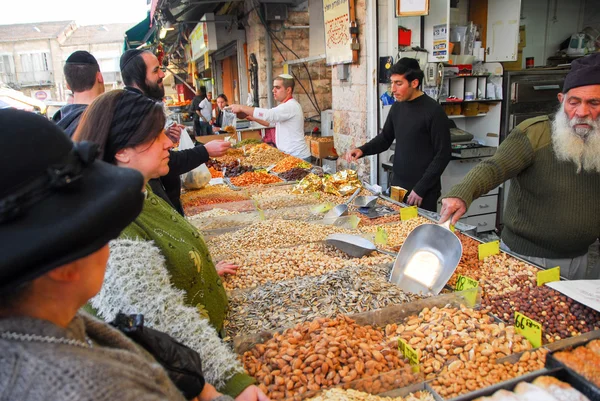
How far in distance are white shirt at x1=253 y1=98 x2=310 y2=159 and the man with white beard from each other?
357cm

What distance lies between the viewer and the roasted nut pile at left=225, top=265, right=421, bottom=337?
1.78 metres

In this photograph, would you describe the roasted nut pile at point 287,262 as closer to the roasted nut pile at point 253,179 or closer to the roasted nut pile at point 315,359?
the roasted nut pile at point 315,359

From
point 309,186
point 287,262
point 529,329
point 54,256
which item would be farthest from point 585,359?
point 309,186

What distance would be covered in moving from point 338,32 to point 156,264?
5.08 m

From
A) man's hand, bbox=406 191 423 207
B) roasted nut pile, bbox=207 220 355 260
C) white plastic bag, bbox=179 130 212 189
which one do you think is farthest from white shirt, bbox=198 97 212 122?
roasted nut pile, bbox=207 220 355 260

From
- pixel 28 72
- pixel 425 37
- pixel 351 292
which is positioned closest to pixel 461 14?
pixel 425 37

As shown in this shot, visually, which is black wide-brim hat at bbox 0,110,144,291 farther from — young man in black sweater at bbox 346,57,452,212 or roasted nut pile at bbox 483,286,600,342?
young man in black sweater at bbox 346,57,452,212

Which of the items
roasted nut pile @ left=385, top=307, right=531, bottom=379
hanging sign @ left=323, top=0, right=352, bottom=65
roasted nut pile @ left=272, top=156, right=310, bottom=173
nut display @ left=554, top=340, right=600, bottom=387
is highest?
hanging sign @ left=323, top=0, right=352, bottom=65

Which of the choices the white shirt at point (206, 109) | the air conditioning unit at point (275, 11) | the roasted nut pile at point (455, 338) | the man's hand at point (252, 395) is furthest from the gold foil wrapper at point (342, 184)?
the white shirt at point (206, 109)

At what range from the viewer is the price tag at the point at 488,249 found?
2338mm

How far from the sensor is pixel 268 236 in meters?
2.85

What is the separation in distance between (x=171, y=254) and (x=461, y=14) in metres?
5.77

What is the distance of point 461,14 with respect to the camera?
→ 5879 mm

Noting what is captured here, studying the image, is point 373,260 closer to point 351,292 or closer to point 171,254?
point 351,292
